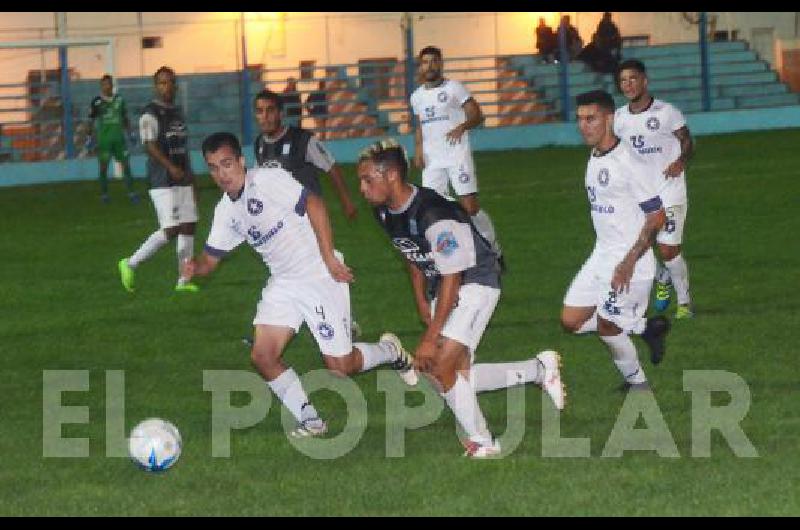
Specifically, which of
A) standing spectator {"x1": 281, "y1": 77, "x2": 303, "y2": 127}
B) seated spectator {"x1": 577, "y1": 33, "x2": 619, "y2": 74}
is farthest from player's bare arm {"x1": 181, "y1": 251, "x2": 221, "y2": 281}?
seated spectator {"x1": 577, "y1": 33, "x2": 619, "y2": 74}

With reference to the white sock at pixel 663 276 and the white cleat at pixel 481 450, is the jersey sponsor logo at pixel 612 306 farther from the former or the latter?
the white sock at pixel 663 276

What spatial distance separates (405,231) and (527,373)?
1.36 meters

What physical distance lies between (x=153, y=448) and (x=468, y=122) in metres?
8.89

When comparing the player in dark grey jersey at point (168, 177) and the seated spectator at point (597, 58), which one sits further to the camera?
the seated spectator at point (597, 58)

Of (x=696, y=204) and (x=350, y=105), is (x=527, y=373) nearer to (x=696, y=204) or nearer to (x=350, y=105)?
(x=696, y=204)

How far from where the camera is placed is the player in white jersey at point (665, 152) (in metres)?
13.7

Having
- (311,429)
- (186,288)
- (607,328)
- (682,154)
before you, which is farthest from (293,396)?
(186,288)

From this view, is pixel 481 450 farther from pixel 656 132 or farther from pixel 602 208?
pixel 656 132

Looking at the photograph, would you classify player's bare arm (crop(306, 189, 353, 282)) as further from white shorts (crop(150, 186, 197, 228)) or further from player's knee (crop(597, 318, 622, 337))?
white shorts (crop(150, 186, 197, 228))

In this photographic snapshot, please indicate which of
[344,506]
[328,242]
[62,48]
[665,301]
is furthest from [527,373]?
[62,48]

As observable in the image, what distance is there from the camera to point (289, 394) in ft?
32.1

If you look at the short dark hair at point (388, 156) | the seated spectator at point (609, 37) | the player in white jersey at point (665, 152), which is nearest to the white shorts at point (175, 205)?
the player in white jersey at point (665, 152)

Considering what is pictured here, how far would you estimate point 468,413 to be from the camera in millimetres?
8906

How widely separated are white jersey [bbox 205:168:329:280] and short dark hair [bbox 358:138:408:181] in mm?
1286
